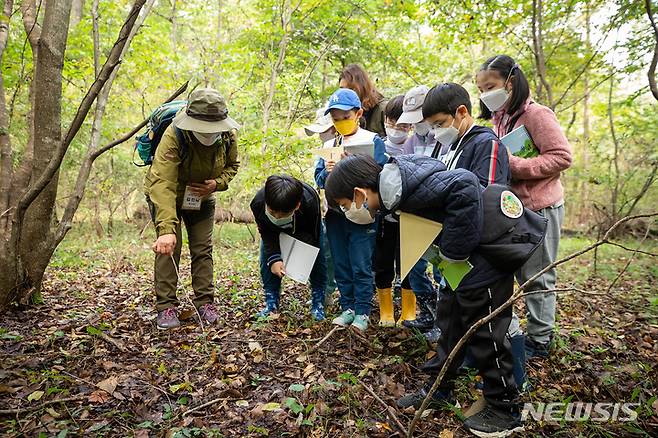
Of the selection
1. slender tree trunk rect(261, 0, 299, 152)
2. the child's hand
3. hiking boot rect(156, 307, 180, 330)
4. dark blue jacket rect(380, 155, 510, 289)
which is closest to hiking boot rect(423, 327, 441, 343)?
dark blue jacket rect(380, 155, 510, 289)

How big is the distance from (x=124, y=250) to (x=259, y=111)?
4010mm

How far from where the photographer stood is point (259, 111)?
356 inches

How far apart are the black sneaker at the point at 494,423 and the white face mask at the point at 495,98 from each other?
78.3 inches

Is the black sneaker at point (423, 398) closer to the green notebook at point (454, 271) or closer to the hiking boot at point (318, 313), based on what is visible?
the green notebook at point (454, 271)

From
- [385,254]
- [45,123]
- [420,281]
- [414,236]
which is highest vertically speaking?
[45,123]

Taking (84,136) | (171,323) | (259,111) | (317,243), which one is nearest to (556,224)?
(317,243)

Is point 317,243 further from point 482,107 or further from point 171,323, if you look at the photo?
point 482,107

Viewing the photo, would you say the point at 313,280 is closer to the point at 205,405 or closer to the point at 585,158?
the point at 205,405

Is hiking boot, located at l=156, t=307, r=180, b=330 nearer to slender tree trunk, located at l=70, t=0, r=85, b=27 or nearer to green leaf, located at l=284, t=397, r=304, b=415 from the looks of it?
green leaf, located at l=284, t=397, r=304, b=415

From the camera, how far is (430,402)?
7.82 feet

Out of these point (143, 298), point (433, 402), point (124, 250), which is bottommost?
point (124, 250)

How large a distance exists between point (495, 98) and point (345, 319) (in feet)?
6.69

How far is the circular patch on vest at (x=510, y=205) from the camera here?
224cm
